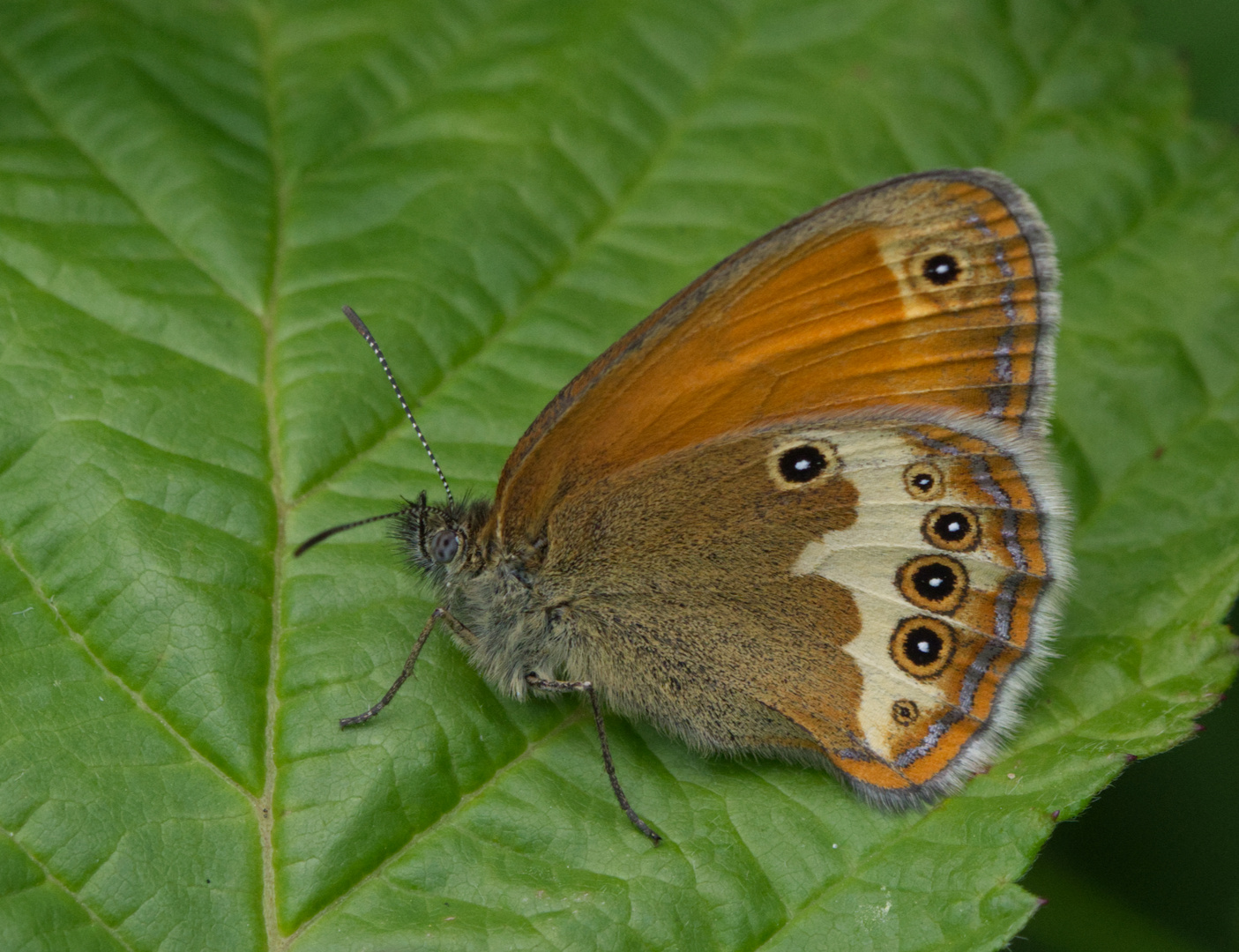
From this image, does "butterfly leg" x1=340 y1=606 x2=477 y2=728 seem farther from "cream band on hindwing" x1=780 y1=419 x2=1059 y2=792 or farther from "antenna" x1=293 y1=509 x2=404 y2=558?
"cream band on hindwing" x1=780 y1=419 x2=1059 y2=792

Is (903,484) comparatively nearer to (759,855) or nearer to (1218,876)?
(759,855)

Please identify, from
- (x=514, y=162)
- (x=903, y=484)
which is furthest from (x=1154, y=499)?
(x=514, y=162)

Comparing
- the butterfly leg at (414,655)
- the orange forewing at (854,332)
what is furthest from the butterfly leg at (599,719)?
the orange forewing at (854,332)

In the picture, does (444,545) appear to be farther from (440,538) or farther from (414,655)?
(414,655)

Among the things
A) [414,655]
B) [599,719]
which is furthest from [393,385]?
[599,719]

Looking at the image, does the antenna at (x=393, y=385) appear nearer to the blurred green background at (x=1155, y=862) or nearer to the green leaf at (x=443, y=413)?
the green leaf at (x=443, y=413)

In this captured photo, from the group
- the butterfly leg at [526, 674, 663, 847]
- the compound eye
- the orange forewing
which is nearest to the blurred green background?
the butterfly leg at [526, 674, 663, 847]

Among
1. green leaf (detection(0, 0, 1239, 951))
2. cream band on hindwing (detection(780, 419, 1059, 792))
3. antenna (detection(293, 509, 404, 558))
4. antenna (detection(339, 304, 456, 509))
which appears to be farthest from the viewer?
antenna (detection(339, 304, 456, 509))
